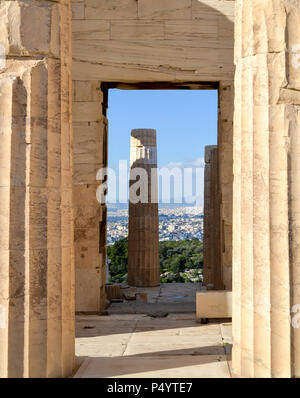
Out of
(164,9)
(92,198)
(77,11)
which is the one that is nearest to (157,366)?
(92,198)

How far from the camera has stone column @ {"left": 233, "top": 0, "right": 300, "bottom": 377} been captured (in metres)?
6.10

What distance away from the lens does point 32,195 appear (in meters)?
6.12

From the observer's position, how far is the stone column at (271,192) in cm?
610

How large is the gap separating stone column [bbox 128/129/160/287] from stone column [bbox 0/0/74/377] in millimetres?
15766

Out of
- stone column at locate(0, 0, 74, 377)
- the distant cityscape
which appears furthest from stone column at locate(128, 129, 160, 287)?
the distant cityscape

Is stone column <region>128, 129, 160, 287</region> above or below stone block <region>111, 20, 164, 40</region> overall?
below

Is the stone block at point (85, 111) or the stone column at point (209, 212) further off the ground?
the stone block at point (85, 111)

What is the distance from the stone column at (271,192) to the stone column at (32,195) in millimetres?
2633

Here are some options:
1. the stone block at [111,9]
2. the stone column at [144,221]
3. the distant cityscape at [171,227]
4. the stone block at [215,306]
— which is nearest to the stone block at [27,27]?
the stone block at [111,9]

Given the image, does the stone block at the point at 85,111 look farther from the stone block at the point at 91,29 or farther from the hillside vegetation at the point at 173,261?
the hillside vegetation at the point at 173,261

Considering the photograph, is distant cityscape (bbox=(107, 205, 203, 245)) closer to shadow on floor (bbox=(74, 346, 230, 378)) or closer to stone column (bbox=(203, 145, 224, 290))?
stone column (bbox=(203, 145, 224, 290))

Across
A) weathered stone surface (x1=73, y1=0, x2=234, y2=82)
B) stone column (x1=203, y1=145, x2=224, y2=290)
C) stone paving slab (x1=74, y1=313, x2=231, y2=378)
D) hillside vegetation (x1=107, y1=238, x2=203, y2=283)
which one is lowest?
hillside vegetation (x1=107, y1=238, x2=203, y2=283)

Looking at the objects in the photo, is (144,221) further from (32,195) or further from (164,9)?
(32,195)

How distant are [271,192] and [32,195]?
3.23 meters
